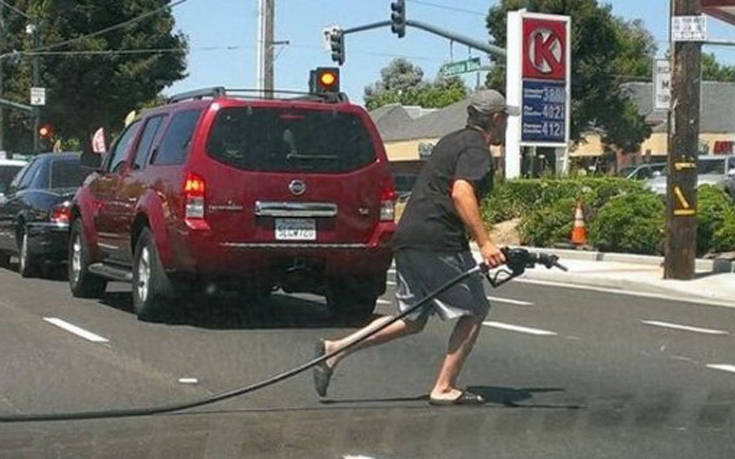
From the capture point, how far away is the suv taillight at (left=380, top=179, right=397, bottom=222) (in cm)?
1163

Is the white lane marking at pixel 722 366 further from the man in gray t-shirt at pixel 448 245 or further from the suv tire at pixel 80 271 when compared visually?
the suv tire at pixel 80 271

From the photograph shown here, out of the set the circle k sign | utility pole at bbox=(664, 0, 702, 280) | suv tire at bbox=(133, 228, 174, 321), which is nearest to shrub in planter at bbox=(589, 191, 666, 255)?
utility pole at bbox=(664, 0, 702, 280)

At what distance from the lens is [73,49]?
4500 cm

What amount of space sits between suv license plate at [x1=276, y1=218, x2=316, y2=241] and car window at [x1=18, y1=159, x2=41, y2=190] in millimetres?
7397

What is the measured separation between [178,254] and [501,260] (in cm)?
436

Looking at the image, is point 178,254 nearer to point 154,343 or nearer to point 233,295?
point 154,343

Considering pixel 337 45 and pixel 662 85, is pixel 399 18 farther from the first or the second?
pixel 662 85

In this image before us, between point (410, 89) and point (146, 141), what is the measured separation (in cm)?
10800

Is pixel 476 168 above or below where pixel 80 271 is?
above

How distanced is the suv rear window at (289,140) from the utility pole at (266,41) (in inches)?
652

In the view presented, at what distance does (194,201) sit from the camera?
36.4 feet

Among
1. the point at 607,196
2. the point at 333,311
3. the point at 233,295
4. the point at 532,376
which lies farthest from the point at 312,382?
the point at 607,196

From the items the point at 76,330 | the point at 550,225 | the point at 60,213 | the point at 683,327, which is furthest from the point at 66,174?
the point at 550,225

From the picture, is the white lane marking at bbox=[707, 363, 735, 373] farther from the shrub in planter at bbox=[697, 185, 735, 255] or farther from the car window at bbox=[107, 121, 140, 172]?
the shrub in planter at bbox=[697, 185, 735, 255]
